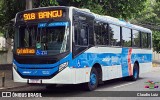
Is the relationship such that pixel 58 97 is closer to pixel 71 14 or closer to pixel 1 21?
pixel 71 14

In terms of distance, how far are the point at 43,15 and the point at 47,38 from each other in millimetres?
984

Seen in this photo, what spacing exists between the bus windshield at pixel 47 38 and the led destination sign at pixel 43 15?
31cm

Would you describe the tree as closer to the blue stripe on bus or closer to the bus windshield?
the blue stripe on bus

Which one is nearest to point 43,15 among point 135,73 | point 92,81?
point 92,81

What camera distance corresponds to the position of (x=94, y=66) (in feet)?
48.8

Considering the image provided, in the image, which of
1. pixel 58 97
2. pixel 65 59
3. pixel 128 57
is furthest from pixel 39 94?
pixel 128 57

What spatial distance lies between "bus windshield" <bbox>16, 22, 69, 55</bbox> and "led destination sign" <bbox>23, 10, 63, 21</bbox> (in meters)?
0.31

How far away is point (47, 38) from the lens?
12953 millimetres

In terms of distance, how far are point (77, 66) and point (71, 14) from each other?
1.96 m

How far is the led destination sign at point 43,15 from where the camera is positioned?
13.1m

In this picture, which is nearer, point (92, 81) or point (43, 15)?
point (43, 15)

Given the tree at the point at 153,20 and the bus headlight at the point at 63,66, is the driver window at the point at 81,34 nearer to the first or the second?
the bus headlight at the point at 63,66

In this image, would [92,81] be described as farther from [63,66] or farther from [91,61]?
[63,66]

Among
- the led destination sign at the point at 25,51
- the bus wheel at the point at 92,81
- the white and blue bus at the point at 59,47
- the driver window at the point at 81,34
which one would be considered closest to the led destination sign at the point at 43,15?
the white and blue bus at the point at 59,47
